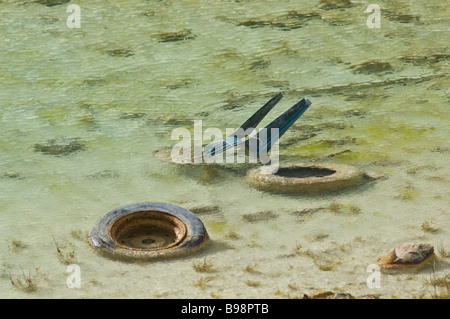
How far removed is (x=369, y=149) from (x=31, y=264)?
4.10 m

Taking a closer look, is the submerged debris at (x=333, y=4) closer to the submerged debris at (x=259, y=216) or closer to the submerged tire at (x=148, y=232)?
the submerged debris at (x=259, y=216)

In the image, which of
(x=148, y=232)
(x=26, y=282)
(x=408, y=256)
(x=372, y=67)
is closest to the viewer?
(x=26, y=282)

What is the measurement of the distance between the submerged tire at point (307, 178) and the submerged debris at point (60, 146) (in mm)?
2196

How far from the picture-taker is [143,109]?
9922 mm

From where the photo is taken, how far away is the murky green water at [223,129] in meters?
5.75

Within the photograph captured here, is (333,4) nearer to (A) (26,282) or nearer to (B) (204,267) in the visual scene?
(B) (204,267)

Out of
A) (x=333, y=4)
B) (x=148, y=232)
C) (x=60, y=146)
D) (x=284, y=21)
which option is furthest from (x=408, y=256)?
(x=333, y=4)

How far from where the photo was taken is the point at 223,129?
9141mm

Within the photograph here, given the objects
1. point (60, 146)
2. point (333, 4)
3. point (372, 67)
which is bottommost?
point (60, 146)

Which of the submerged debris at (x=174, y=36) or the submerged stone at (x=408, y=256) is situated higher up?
the submerged debris at (x=174, y=36)

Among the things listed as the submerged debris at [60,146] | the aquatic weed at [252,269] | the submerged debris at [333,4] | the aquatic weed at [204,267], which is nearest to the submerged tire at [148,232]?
the aquatic weed at [204,267]

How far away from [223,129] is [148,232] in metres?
2.97

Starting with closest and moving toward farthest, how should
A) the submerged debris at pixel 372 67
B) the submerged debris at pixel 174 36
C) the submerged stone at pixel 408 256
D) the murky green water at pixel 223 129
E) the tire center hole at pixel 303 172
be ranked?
the submerged stone at pixel 408 256
the murky green water at pixel 223 129
the tire center hole at pixel 303 172
the submerged debris at pixel 372 67
the submerged debris at pixel 174 36

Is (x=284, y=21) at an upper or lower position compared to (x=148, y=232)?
upper
